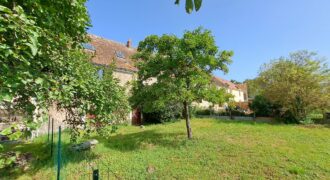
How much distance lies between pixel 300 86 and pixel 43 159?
17222 mm

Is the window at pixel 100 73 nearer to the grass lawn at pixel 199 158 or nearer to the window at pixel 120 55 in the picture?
the grass lawn at pixel 199 158

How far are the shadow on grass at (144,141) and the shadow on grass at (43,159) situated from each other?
1.58 m

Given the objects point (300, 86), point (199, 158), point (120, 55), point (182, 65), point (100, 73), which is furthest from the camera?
point (120, 55)

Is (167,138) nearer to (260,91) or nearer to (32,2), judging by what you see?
(32,2)

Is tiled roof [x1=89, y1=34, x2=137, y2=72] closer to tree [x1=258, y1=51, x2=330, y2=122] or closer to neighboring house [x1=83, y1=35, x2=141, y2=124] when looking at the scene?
neighboring house [x1=83, y1=35, x2=141, y2=124]

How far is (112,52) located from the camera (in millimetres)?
21328

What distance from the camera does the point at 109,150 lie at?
10500mm

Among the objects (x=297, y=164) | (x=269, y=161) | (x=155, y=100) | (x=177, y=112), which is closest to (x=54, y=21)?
(x=155, y=100)

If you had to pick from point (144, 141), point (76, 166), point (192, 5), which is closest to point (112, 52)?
point (144, 141)

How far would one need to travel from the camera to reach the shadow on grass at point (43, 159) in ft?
27.9

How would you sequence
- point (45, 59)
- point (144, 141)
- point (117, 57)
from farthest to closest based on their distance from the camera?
point (117, 57)
point (144, 141)
point (45, 59)

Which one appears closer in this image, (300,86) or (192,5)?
(192,5)

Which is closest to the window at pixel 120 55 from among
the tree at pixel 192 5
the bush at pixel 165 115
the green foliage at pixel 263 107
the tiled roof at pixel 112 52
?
the tiled roof at pixel 112 52

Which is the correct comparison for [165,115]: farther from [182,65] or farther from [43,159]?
[43,159]
